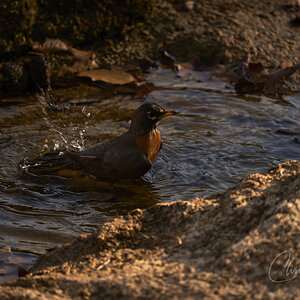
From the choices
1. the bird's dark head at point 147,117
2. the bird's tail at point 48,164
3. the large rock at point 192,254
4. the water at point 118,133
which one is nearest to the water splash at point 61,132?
the water at point 118,133

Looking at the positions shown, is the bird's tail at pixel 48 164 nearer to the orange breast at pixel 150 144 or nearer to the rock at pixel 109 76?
the orange breast at pixel 150 144

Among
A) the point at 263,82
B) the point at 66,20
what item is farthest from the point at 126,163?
the point at 66,20

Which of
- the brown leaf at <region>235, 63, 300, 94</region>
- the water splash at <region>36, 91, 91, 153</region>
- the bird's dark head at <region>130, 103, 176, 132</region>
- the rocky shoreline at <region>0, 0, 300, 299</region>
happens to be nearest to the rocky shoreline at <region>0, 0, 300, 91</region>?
the brown leaf at <region>235, 63, 300, 94</region>

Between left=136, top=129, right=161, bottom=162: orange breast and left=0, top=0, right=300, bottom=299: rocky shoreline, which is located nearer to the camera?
left=0, top=0, right=300, bottom=299: rocky shoreline

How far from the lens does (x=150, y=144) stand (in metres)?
5.32

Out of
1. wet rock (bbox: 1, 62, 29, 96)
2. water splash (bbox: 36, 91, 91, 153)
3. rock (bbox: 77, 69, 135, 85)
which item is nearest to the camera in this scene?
water splash (bbox: 36, 91, 91, 153)

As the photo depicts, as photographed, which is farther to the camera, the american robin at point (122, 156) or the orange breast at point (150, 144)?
the orange breast at point (150, 144)

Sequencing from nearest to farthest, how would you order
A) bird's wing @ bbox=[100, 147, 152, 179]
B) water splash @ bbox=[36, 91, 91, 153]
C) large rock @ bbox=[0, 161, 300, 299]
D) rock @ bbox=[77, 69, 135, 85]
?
large rock @ bbox=[0, 161, 300, 299] < bird's wing @ bbox=[100, 147, 152, 179] < water splash @ bbox=[36, 91, 91, 153] < rock @ bbox=[77, 69, 135, 85]

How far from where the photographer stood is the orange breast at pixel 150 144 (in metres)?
5.27

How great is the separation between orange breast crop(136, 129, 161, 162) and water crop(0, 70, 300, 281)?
0.73ft

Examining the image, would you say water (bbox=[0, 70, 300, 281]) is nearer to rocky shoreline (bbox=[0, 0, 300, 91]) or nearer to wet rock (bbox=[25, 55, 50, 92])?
wet rock (bbox=[25, 55, 50, 92])

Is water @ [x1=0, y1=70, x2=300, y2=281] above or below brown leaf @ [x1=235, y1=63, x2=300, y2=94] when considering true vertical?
below

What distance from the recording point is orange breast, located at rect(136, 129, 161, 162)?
17.3 ft

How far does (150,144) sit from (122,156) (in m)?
0.32
